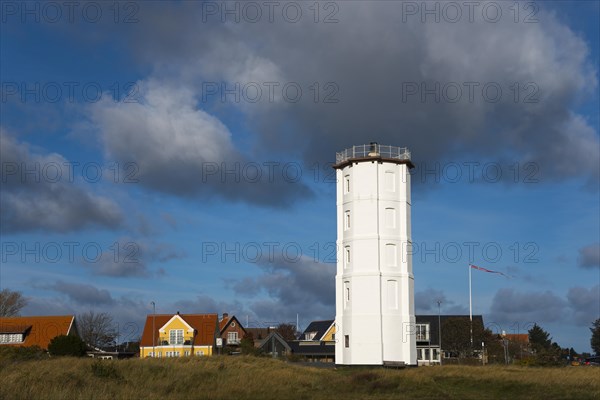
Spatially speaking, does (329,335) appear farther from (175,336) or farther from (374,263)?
(374,263)

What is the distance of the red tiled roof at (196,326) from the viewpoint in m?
82.6

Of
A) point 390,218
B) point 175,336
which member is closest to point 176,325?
point 175,336

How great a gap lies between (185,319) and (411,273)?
36697 millimetres

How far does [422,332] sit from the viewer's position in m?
85.9

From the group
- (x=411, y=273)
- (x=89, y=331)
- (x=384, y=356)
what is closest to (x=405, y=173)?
(x=411, y=273)

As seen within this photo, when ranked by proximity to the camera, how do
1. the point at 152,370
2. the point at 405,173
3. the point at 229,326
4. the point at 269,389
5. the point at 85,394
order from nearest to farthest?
the point at 85,394, the point at 269,389, the point at 152,370, the point at 405,173, the point at 229,326

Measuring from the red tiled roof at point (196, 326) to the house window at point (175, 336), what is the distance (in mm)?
1627

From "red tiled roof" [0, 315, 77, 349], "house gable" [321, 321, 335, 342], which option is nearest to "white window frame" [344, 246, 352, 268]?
"red tiled roof" [0, 315, 77, 349]

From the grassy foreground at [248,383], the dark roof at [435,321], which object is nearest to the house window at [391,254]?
the grassy foreground at [248,383]

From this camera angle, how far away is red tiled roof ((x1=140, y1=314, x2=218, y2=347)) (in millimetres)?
82562

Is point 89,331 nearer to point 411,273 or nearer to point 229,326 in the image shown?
point 229,326

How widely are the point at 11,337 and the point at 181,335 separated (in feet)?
61.7

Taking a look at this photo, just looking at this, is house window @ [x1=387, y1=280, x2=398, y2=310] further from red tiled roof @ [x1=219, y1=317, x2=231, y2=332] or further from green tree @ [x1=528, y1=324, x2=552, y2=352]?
green tree @ [x1=528, y1=324, x2=552, y2=352]

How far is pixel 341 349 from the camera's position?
5600 centimetres
